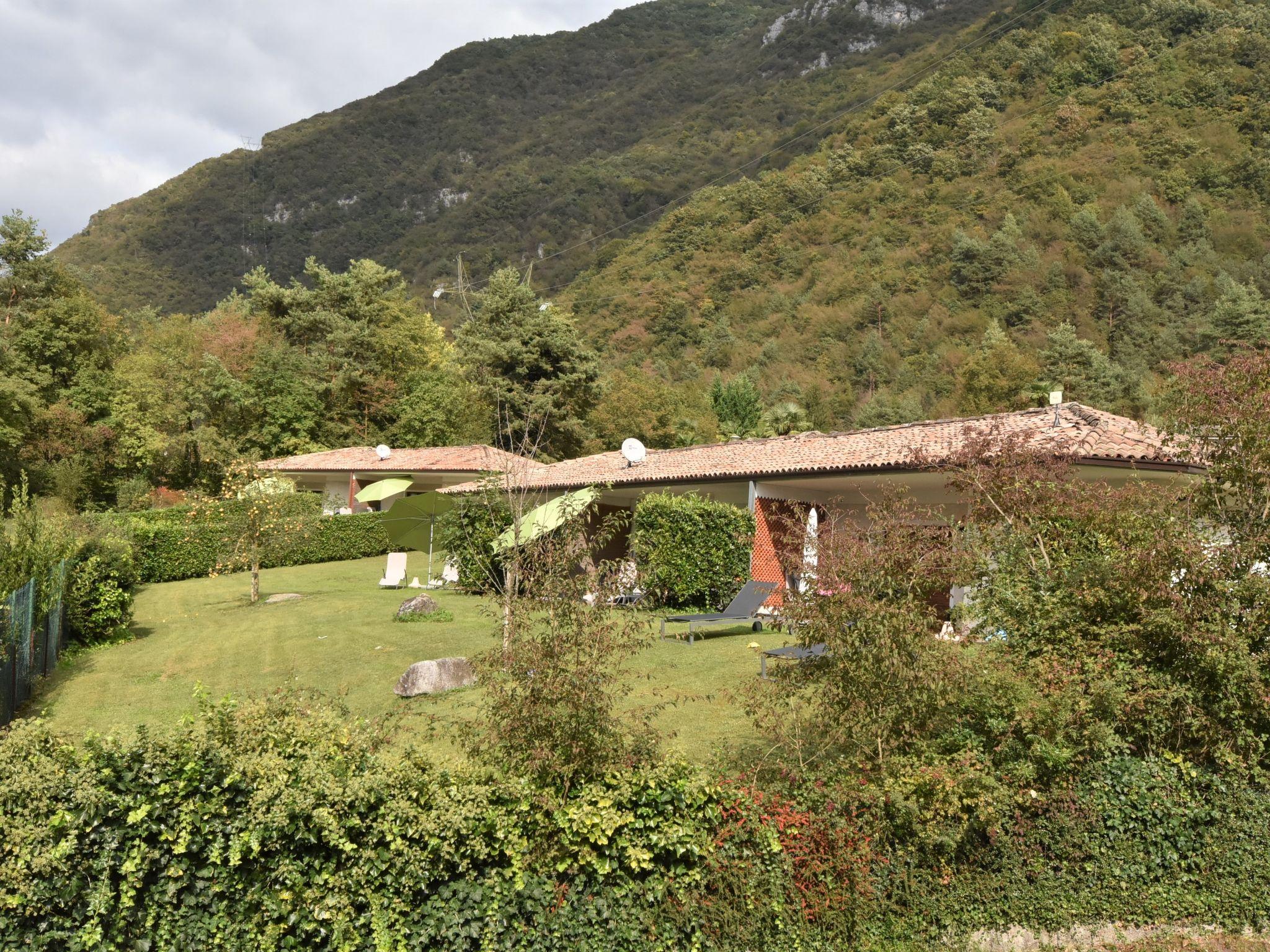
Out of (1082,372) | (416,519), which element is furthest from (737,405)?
(416,519)

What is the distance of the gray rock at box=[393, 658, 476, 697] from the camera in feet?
36.7

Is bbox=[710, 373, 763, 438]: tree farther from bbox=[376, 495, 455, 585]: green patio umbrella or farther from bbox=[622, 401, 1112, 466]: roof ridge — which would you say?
bbox=[622, 401, 1112, 466]: roof ridge

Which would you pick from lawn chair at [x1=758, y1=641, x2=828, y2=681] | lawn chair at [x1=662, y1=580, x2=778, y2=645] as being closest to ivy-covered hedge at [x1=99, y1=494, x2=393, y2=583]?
lawn chair at [x1=662, y1=580, x2=778, y2=645]

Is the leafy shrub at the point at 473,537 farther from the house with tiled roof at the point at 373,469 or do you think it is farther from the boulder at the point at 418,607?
the house with tiled roof at the point at 373,469

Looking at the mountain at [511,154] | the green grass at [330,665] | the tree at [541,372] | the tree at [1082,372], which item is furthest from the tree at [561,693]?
the mountain at [511,154]

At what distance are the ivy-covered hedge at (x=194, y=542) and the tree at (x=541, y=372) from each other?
1133 centimetres

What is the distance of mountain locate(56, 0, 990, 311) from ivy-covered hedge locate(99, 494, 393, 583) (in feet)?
152

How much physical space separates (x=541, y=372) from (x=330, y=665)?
2949 centimetres

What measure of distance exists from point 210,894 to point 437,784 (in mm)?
1298

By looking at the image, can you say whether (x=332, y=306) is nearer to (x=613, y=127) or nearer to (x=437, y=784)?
(x=437, y=784)

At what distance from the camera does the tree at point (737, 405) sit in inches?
1790

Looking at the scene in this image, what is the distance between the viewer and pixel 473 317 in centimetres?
4497

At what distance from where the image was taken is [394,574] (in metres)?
23.7

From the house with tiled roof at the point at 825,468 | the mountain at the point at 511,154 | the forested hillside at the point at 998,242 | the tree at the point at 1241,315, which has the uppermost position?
the mountain at the point at 511,154
